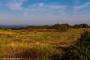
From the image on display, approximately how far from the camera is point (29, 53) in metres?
14.9

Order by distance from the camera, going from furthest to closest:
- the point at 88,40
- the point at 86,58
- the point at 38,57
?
the point at 88,40 → the point at 38,57 → the point at 86,58

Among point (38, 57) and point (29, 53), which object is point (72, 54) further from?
point (29, 53)

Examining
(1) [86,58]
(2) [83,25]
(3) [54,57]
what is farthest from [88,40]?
(2) [83,25]

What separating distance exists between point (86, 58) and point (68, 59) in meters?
1.06

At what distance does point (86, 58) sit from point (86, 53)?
0.54 metres

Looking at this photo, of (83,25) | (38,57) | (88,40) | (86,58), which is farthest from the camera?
(83,25)

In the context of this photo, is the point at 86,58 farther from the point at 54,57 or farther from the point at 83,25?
the point at 83,25

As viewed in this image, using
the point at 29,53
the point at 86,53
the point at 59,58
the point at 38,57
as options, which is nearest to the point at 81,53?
the point at 86,53

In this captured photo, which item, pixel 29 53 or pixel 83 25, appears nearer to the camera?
pixel 29 53

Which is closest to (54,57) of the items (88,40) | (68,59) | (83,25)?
(68,59)

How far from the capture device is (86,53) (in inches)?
510

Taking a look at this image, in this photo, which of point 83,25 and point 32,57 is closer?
point 32,57

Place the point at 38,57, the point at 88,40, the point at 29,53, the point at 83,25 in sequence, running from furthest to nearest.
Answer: the point at 83,25 → the point at 88,40 → the point at 29,53 → the point at 38,57

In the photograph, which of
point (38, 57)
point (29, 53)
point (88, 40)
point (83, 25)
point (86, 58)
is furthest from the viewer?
point (83, 25)
